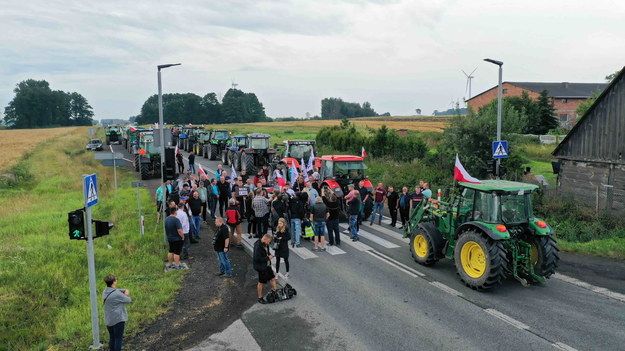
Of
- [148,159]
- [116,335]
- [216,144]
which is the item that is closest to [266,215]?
[116,335]

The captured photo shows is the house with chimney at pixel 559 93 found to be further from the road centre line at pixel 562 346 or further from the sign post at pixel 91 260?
the sign post at pixel 91 260

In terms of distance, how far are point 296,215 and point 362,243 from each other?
224 centimetres

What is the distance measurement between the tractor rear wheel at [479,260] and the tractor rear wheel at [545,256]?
941 mm

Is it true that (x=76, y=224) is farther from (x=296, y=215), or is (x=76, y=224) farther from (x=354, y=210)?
(x=354, y=210)

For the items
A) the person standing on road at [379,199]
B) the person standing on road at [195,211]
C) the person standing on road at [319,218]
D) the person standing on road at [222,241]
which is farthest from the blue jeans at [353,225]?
the person standing on road at [195,211]

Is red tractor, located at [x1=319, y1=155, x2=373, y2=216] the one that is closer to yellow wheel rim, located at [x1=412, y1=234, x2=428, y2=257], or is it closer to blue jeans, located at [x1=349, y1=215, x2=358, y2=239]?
blue jeans, located at [x1=349, y1=215, x2=358, y2=239]

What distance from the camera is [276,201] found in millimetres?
12641

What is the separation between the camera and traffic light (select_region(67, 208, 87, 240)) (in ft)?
23.4

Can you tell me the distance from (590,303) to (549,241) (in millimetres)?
1426

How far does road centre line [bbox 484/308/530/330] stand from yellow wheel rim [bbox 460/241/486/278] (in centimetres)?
111

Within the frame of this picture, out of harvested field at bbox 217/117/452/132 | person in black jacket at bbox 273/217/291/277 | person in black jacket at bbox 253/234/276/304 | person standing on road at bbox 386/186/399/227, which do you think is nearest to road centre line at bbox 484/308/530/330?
person in black jacket at bbox 253/234/276/304

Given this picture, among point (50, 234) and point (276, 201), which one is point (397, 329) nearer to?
point (276, 201)

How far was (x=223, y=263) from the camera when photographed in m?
10.5

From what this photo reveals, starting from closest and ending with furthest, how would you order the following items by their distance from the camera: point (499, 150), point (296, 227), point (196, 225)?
point (296, 227)
point (196, 225)
point (499, 150)
